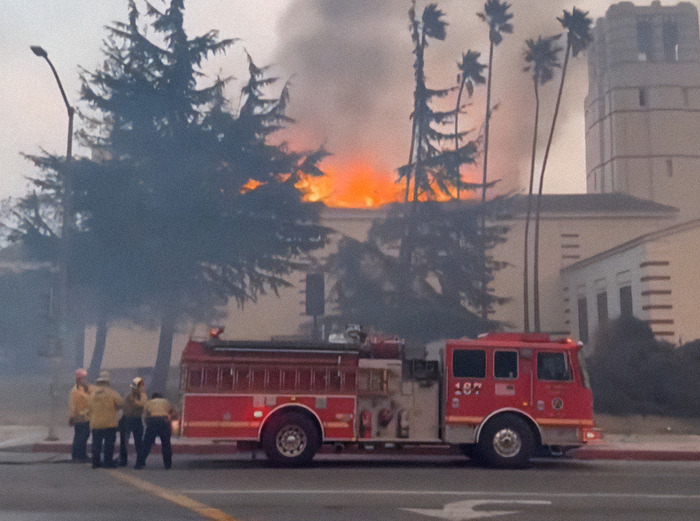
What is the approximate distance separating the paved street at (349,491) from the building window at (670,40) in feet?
176

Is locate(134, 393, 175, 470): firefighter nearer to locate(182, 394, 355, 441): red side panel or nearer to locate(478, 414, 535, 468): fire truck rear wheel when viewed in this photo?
locate(182, 394, 355, 441): red side panel

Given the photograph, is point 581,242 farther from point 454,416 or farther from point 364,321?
point 454,416

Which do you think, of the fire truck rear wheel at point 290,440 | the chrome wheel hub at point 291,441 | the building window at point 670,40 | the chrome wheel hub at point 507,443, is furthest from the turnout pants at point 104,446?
the building window at point 670,40

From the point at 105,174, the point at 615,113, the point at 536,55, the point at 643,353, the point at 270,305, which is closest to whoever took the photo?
the point at 643,353

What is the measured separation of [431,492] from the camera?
1224 centimetres

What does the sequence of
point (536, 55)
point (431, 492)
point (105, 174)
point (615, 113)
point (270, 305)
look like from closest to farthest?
1. point (431, 492)
2. point (105, 174)
3. point (536, 55)
4. point (270, 305)
5. point (615, 113)

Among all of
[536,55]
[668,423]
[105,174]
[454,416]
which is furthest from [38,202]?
[536,55]

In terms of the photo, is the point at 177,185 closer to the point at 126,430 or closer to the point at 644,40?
the point at 126,430

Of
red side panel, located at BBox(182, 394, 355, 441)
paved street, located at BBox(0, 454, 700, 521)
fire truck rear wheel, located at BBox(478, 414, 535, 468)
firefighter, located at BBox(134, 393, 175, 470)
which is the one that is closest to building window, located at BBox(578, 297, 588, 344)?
paved street, located at BBox(0, 454, 700, 521)

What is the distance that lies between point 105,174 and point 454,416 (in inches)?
691

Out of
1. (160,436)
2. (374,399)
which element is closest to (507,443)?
(374,399)

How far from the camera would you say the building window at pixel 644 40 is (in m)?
63.8

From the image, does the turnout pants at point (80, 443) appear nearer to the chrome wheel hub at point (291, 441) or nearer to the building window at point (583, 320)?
the chrome wheel hub at point (291, 441)

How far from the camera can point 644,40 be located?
212 ft
